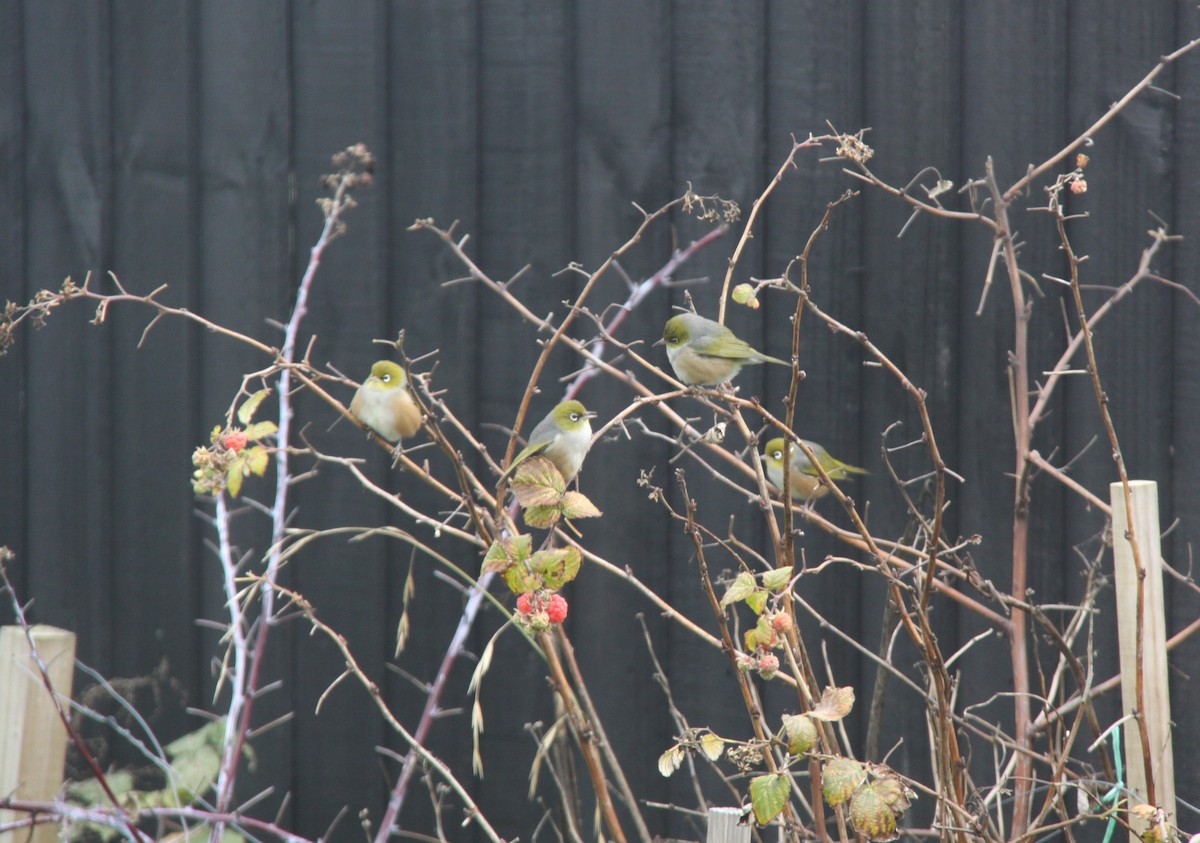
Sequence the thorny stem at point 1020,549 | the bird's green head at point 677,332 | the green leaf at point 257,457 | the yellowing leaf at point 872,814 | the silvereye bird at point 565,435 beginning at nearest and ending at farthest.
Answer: the yellowing leaf at point 872,814
the thorny stem at point 1020,549
the green leaf at point 257,457
the silvereye bird at point 565,435
the bird's green head at point 677,332

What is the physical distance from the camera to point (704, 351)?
107 inches

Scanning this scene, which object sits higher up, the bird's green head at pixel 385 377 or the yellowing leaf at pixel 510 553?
the bird's green head at pixel 385 377

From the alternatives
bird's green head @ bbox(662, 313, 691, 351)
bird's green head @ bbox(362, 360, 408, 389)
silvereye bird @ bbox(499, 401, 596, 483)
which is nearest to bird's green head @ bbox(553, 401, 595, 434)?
silvereye bird @ bbox(499, 401, 596, 483)

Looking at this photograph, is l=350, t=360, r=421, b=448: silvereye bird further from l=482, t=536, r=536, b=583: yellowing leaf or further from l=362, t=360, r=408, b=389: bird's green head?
l=482, t=536, r=536, b=583: yellowing leaf

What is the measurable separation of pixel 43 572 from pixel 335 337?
962 millimetres

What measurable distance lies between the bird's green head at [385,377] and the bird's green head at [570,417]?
42 cm

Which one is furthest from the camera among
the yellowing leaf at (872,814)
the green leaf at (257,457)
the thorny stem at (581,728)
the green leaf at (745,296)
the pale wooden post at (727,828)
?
the green leaf at (257,457)

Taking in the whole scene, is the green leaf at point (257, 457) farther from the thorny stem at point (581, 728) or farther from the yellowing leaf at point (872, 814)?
the yellowing leaf at point (872, 814)

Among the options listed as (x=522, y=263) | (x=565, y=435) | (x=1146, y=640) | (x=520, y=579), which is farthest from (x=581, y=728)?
(x=522, y=263)

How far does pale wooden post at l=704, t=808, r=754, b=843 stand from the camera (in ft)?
5.61

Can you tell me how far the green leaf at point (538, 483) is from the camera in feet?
5.37

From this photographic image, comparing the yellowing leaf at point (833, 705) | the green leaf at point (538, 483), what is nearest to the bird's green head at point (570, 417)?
the green leaf at point (538, 483)

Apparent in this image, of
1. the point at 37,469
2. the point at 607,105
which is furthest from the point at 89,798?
the point at 607,105

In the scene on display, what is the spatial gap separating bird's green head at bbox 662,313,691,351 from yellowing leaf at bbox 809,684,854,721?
1152 millimetres
